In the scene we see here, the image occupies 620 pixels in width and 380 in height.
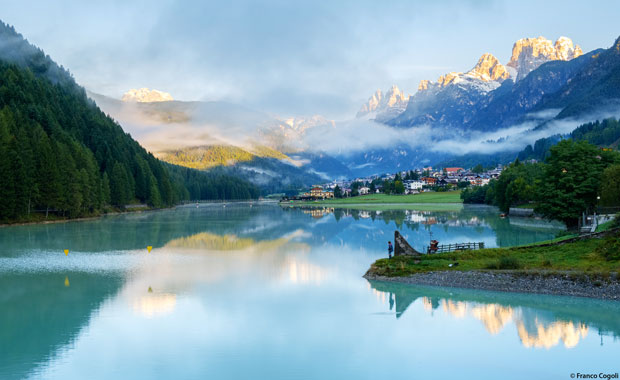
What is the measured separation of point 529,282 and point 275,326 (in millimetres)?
19058

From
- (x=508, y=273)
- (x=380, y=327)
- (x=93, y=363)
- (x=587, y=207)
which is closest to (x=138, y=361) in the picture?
(x=93, y=363)

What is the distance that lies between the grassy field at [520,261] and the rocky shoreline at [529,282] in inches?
31.6

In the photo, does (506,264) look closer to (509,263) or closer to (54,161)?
(509,263)

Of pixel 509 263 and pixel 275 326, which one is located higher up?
pixel 509 263

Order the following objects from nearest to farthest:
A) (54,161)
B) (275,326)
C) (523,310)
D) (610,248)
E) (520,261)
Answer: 1. (275,326)
2. (523,310)
3. (610,248)
4. (520,261)
5. (54,161)

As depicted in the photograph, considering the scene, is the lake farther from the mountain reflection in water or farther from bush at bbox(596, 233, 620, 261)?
bush at bbox(596, 233, 620, 261)

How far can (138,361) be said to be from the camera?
2495cm

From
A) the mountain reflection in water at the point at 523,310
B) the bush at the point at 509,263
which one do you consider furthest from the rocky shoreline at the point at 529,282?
the bush at the point at 509,263

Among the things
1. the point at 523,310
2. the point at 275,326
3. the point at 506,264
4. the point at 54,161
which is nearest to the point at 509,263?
the point at 506,264

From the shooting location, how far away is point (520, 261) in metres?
41.6

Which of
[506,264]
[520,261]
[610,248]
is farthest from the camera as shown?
[520,261]

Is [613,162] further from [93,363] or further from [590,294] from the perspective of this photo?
[93,363]

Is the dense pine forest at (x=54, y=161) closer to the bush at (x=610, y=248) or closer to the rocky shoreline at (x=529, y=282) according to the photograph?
the rocky shoreline at (x=529, y=282)

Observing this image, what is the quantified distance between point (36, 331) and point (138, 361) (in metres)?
8.86
